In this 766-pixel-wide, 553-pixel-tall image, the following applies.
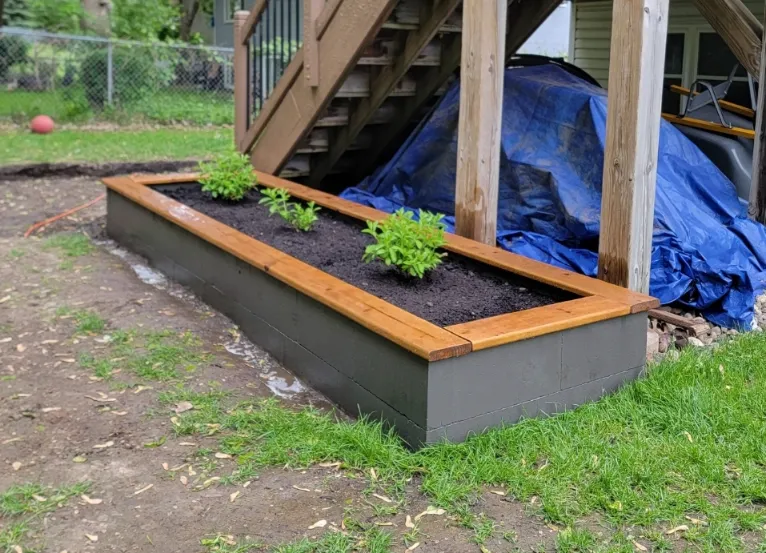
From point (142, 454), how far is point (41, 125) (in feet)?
34.7

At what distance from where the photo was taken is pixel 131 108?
14055 mm

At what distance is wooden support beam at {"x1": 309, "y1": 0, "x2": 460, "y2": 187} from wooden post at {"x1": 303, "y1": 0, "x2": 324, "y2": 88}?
640 mm

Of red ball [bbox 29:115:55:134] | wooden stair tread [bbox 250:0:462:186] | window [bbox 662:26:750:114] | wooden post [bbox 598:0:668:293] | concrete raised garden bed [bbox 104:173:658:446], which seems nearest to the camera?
concrete raised garden bed [bbox 104:173:658:446]

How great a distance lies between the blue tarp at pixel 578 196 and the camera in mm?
4551

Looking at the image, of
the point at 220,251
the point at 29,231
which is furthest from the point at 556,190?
the point at 29,231

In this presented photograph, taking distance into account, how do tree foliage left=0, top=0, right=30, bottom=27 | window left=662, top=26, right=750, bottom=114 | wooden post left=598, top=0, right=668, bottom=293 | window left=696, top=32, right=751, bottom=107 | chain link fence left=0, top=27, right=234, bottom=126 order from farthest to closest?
tree foliage left=0, top=0, right=30, bottom=27
chain link fence left=0, top=27, right=234, bottom=126
window left=662, top=26, right=750, bottom=114
window left=696, top=32, right=751, bottom=107
wooden post left=598, top=0, right=668, bottom=293

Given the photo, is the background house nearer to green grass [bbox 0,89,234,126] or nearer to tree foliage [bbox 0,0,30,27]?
green grass [bbox 0,89,234,126]

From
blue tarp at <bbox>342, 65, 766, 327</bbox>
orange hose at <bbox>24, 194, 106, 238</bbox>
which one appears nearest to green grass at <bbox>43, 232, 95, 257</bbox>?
orange hose at <bbox>24, 194, 106, 238</bbox>

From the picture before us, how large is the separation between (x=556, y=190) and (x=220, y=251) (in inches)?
88.1

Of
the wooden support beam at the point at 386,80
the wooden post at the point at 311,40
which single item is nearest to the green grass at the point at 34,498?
the wooden post at the point at 311,40

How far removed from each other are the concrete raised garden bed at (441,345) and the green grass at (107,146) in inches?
227

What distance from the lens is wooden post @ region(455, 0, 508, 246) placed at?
4531 millimetres

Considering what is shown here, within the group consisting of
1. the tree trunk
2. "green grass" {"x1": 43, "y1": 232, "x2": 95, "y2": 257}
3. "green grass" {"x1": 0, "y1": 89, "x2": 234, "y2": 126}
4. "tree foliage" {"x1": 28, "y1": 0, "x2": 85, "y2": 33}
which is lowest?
"green grass" {"x1": 43, "y1": 232, "x2": 95, "y2": 257}

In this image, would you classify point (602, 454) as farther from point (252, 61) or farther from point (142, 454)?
point (252, 61)
